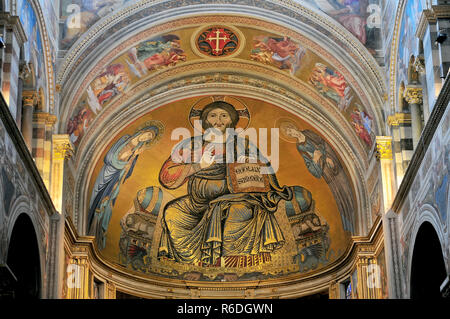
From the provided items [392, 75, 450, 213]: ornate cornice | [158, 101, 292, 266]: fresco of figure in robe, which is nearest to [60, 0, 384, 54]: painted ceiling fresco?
[392, 75, 450, 213]: ornate cornice

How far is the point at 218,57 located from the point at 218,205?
6.08 metres

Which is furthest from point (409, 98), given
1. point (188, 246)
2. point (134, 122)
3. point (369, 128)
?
point (188, 246)

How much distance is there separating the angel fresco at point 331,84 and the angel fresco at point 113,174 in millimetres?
5333

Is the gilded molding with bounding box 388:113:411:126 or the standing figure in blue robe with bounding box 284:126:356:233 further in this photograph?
the standing figure in blue robe with bounding box 284:126:356:233

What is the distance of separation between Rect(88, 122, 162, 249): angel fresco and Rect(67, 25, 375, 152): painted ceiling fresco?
1.91 m

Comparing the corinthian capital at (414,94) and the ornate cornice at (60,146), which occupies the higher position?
the corinthian capital at (414,94)

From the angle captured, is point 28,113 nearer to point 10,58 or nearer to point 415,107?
point 10,58

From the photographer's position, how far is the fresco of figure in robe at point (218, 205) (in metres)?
29.5

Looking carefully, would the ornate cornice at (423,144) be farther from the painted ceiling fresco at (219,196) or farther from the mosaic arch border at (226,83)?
the painted ceiling fresco at (219,196)

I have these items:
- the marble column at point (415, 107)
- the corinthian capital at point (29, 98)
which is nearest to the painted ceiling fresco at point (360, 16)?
the marble column at point (415, 107)

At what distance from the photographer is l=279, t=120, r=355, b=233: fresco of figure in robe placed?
27.1m

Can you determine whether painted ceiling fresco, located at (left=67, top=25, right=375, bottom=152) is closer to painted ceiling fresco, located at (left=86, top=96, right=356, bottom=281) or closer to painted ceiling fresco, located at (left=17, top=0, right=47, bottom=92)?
painted ceiling fresco, located at (left=86, top=96, right=356, bottom=281)

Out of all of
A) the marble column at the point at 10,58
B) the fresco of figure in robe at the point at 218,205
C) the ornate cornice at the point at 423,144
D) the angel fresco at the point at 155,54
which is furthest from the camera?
the fresco of figure in robe at the point at 218,205

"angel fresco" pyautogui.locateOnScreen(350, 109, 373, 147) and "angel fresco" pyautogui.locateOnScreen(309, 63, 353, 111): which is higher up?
"angel fresco" pyautogui.locateOnScreen(309, 63, 353, 111)
